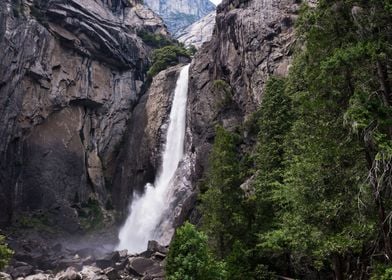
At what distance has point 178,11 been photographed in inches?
6403

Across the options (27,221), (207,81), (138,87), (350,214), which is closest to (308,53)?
(350,214)

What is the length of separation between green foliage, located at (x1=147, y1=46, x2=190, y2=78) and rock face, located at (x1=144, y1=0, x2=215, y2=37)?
301 feet

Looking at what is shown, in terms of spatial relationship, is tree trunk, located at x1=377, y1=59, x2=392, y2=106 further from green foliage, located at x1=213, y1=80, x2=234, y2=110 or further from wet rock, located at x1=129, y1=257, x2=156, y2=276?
green foliage, located at x1=213, y1=80, x2=234, y2=110

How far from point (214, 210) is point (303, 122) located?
341 inches

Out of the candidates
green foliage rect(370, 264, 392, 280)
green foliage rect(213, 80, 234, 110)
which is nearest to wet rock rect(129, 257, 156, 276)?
green foliage rect(213, 80, 234, 110)

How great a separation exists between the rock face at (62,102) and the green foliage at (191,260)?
102ft

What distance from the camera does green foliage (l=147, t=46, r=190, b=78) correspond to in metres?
59.0

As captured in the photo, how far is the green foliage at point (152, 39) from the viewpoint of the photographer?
6744 centimetres

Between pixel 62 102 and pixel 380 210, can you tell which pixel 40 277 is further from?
pixel 380 210

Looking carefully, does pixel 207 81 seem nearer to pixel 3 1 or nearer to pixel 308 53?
pixel 3 1

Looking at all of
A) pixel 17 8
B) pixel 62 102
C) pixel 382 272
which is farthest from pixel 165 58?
pixel 382 272

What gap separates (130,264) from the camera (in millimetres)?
30531

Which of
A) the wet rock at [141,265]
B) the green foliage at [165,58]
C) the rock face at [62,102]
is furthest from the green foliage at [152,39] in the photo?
the wet rock at [141,265]

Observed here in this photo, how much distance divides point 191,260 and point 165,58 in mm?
47077
